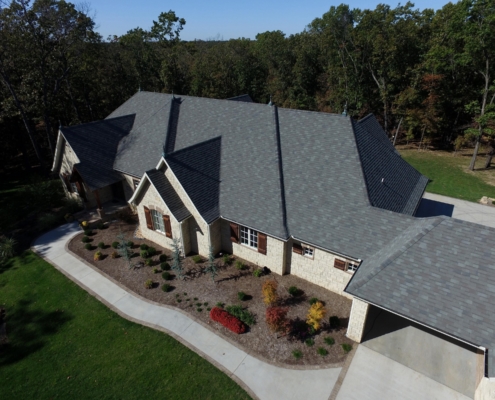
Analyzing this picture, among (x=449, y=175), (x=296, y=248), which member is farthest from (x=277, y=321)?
(x=449, y=175)

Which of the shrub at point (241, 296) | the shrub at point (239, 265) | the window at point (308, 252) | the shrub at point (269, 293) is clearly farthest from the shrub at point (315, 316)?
the shrub at point (239, 265)

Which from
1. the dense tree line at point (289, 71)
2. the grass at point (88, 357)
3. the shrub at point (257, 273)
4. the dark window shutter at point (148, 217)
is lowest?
the grass at point (88, 357)

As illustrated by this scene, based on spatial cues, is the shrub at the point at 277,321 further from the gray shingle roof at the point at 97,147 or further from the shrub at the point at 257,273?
the gray shingle roof at the point at 97,147

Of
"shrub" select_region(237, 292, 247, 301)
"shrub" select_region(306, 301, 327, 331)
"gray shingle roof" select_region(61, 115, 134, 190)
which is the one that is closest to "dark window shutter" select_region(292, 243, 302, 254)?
"shrub" select_region(306, 301, 327, 331)

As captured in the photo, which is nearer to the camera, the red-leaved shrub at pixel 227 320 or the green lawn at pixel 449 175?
the red-leaved shrub at pixel 227 320

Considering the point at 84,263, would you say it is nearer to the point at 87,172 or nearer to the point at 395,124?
the point at 87,172

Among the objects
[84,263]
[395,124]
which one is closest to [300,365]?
[84,263]
